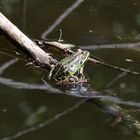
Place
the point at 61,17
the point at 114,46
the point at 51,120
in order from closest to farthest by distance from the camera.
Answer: the point at 51,120, the point at 114,46, the point at 61,17

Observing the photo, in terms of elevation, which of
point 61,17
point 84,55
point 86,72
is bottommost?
point 86,72

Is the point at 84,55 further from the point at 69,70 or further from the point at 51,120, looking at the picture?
the point at 51,120

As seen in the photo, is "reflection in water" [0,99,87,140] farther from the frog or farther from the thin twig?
the thin twig

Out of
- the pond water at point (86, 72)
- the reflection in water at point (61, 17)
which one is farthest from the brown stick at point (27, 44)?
the reflection in water at point (61, 17)

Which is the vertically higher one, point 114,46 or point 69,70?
point 114,46

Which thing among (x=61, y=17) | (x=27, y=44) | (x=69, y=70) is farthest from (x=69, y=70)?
(x=61, y=17)

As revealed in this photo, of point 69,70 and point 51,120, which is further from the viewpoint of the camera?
point 69,70

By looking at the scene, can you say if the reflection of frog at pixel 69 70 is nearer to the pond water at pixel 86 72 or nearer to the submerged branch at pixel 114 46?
the pond water at pixel 86 72

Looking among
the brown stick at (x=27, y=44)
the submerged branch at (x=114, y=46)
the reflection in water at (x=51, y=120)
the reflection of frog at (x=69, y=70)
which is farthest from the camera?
the submerged branch at (x=114, y=46)

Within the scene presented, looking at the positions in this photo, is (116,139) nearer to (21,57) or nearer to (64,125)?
(64,125)
